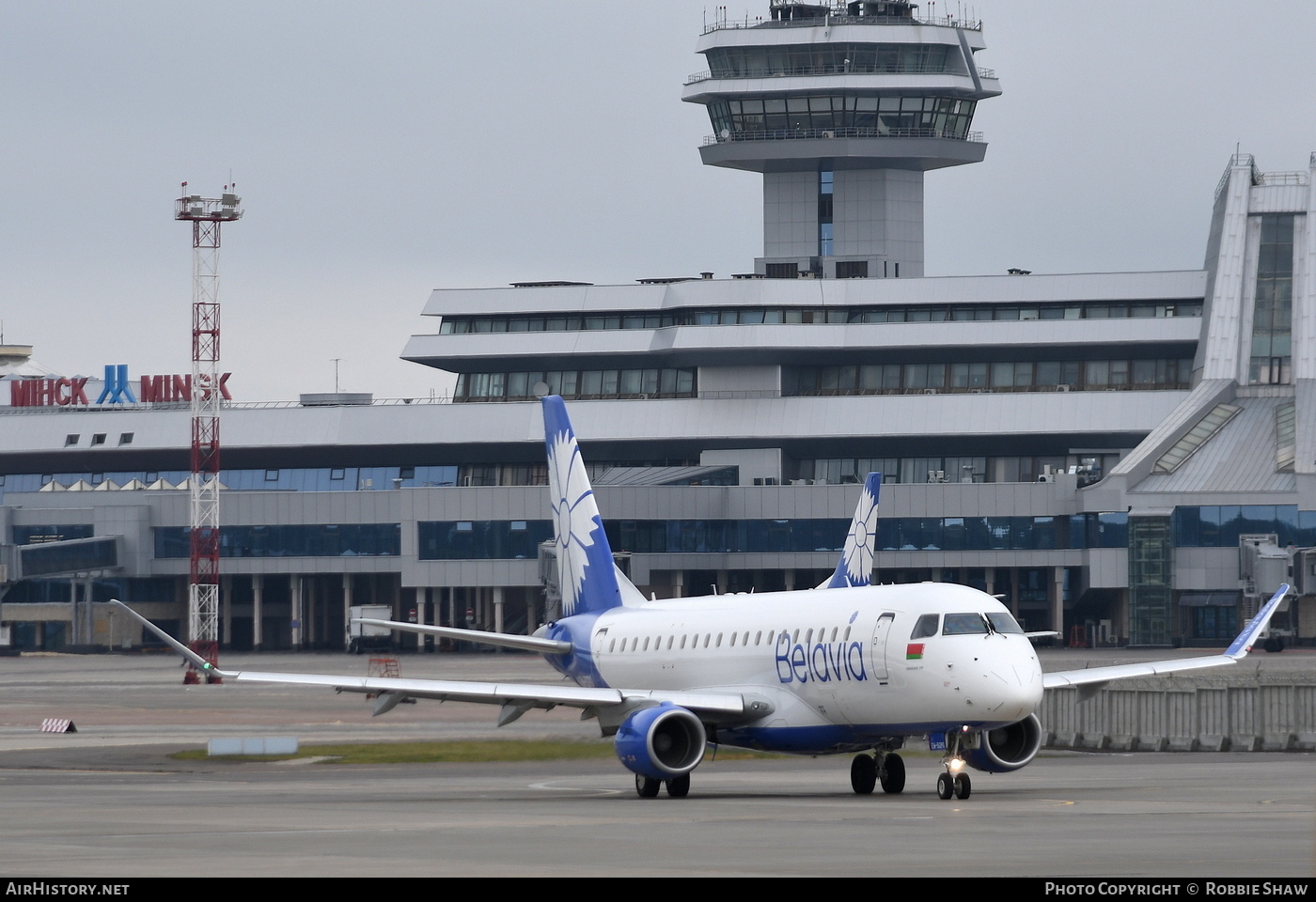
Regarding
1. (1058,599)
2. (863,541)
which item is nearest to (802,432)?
(1058,599)

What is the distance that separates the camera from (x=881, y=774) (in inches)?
A: 1551

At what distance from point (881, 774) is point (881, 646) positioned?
298 centimetres

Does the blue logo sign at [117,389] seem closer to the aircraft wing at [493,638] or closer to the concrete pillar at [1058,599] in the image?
the concrete pillar at [1058,599]

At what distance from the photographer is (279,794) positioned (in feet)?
133

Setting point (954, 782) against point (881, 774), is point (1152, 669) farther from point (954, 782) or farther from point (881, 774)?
point (954, 782)

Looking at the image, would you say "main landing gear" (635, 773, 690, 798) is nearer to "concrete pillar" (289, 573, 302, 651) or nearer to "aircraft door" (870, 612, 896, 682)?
"aircraft door" (870, 612, 896, 682)

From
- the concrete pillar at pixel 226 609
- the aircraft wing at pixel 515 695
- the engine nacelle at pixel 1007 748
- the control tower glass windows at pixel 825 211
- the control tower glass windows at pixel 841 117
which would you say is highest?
the control tower glass windows at pixel 841 117

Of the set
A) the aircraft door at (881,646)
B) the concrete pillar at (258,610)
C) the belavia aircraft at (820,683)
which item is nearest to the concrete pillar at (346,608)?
the concrete pillar at (258,610)

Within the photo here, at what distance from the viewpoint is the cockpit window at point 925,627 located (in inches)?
1454

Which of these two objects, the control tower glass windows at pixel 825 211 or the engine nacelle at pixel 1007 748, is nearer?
the engine nacelle at pixel 1007 748

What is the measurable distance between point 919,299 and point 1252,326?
21.6 meters

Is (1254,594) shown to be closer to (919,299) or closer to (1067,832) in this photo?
(919,299)

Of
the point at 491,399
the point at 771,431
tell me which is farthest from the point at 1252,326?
the point at 491,399

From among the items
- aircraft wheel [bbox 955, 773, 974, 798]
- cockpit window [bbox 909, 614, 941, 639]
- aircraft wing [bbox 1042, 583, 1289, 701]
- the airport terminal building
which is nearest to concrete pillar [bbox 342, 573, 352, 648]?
the airport terminal building
